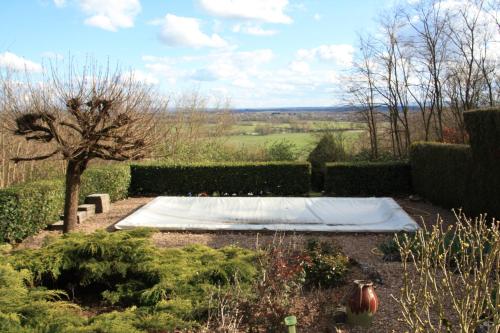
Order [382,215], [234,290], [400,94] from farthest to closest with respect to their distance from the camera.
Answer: [400,94]
[382,215]
[234,290]

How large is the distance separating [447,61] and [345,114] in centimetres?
387

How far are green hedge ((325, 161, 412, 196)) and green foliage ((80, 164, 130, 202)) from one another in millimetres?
5473

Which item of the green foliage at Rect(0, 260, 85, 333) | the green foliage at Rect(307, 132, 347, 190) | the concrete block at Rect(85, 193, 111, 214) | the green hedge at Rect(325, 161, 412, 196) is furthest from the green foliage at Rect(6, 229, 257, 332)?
the green foliage at Rect(307, 132, 347, 190)

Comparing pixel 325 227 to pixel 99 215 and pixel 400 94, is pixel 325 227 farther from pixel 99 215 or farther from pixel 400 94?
pixel 400 94

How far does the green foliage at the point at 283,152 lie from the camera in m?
16.0

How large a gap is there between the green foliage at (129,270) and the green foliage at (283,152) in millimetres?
10860

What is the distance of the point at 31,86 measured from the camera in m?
7.38

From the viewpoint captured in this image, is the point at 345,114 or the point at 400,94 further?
the point at 345,114

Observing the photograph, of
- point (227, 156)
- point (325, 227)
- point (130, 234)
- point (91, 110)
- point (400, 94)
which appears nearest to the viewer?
point (130, 234)

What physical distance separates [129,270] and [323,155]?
1140 cm

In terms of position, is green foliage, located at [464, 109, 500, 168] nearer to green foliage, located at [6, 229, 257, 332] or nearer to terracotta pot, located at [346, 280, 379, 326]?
terracotta pot, located at [346, 280, 379, 326]

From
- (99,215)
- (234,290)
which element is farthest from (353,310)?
(99,215)

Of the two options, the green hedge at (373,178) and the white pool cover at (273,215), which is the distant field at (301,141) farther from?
the white pool cover at (273,215)

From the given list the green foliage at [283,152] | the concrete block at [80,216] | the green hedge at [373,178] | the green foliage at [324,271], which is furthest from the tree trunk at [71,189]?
the green foliage at [283,152]
